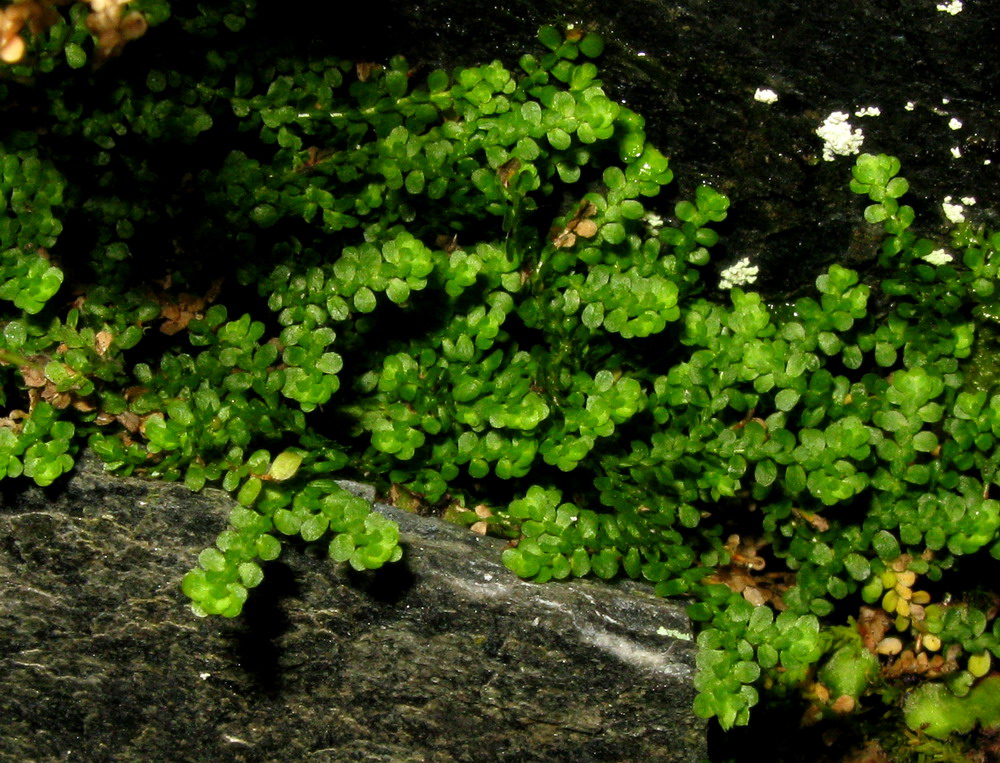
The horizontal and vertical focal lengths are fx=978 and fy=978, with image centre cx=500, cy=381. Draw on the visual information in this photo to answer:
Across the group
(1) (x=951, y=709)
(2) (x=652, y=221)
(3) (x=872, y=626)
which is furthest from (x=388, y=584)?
(1) (x=951, y=709)

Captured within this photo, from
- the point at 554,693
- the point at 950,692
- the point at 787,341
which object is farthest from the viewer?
the point at 950,692

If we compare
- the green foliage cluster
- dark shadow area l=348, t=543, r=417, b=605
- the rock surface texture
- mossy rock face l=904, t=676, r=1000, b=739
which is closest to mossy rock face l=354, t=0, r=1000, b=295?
the green foliage cluster

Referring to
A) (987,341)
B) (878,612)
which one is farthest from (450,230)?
(878,612)

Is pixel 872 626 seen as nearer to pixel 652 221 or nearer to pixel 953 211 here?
pixel 953 211

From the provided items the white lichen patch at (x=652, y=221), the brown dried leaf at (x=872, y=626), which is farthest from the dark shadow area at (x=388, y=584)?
the brown dried leaf at (x=872, y=626)

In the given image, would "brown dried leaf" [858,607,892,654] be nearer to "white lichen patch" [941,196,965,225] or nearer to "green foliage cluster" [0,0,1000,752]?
"green foliage cluster" [0,0,1000,752]

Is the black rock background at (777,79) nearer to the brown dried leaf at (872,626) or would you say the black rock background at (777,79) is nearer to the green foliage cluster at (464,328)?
the green foliage cluster at (464,328)

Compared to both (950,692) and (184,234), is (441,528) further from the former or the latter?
(950,692)
